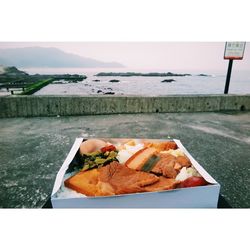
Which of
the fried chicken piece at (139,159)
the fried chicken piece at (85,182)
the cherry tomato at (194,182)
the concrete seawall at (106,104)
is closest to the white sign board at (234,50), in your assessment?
the concrete seawall at (106,104)

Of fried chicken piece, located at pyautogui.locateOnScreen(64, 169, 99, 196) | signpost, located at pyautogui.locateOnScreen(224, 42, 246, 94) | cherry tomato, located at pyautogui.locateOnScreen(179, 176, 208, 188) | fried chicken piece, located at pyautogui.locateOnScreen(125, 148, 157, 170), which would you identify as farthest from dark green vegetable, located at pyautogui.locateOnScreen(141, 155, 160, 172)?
signpost, located at pyautogui.locateOnScreen(224, 42, 246, 94)

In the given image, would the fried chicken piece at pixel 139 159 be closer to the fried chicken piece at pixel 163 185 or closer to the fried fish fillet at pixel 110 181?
the fried fish fillet at pixel 110 181

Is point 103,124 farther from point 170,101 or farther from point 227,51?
point 227,51

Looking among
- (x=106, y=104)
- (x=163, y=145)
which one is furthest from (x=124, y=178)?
(x=106, y=104)

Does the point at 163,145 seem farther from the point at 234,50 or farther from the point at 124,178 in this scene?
the point at 234,50

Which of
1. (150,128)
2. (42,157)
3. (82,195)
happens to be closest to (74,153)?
(82,195)
